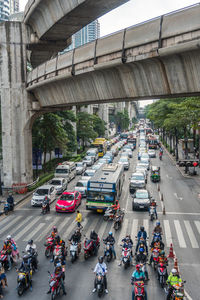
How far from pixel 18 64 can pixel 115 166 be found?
1376 cm

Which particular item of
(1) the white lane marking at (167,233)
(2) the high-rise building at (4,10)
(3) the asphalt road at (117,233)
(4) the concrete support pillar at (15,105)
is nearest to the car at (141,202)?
(3) the asphalt road at (117,233)

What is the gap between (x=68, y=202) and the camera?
938 inches

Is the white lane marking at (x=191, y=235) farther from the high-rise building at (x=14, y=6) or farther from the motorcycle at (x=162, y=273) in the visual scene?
the high-rise building at (x=14, y=6)

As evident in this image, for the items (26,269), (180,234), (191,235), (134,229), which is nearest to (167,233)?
(180,234)

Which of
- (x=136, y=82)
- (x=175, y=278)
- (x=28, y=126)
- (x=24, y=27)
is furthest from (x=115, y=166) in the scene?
(x=175, y=278)

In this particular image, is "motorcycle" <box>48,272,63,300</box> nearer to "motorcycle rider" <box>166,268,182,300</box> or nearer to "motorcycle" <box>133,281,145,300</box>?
"motorcycle" <box>133,281,145,300</box>

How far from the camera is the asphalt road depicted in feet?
40.5

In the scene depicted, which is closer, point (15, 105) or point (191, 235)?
point (191, 235)

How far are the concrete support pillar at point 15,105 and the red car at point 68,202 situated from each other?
24.9 ft

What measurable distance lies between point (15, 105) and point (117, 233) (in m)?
17.2

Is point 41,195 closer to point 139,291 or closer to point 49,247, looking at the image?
point 49,247

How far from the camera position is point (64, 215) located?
23.0 metres

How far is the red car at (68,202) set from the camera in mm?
23406

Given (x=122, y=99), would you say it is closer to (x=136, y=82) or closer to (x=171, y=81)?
(x=136, y=82)
